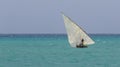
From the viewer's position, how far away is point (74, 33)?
42.8 meters

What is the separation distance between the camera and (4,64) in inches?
1510

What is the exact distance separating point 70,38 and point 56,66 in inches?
223

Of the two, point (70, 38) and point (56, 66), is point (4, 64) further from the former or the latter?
point (70, 38)

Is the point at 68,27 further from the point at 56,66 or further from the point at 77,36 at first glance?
the point at 56,66

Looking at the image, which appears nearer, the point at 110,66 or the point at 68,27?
the point at 110,66

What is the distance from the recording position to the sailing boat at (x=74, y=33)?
41.5 m

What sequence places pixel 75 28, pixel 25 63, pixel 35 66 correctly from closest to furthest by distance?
pixel 35 66
pixel 25 63
pixel 75 28

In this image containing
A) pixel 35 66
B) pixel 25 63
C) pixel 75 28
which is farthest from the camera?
pixel 75 28

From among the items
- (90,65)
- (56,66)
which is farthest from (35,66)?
(90,65)

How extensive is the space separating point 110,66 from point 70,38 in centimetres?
596

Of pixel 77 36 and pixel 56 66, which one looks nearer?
pixel 56 66

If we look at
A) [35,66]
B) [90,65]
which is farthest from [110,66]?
[35,66]

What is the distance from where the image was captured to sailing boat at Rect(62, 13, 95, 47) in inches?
1635

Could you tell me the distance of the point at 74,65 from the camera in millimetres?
38062
